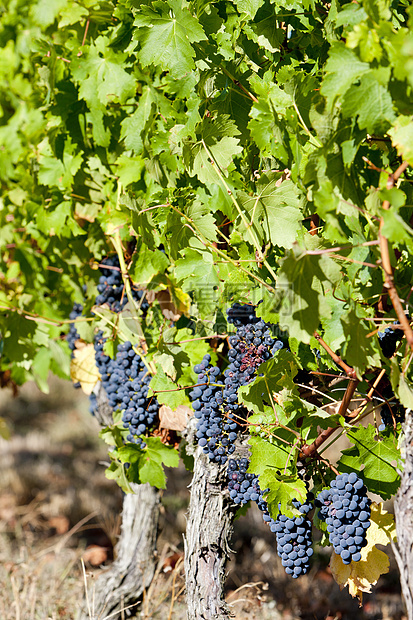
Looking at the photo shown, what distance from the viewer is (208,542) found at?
72.9 inches

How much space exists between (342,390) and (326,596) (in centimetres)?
218

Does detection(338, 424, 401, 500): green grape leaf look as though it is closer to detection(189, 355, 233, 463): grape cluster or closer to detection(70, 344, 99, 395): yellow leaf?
detection(189, 355, 233, 463): grape cluster

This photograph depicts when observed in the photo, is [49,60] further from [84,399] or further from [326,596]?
[84,399]

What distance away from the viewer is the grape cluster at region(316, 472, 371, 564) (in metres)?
1.44

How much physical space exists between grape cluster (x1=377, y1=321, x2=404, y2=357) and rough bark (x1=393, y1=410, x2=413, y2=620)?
18cm

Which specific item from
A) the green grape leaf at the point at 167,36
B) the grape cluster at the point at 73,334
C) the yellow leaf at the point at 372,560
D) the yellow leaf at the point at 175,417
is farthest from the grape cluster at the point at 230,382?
the grape cluster at the point at 73,334

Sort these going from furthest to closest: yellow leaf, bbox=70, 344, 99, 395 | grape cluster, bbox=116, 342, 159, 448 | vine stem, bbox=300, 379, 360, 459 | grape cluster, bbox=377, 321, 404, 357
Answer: yellow leaf, bbox=70, 344, 99, 395, grape cluster, bbox=116, 342, 159, 448, grape cluster, bbox=377, 321, 404, 357, vine stem, bbox=300, 379, 360, 459

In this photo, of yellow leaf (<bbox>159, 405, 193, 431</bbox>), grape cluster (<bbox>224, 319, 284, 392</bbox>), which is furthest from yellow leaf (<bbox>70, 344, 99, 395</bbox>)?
grape cluster (<bbox>224, 319, 284, 392</bbox>)

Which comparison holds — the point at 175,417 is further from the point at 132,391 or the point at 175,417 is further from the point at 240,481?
the point at 240,481

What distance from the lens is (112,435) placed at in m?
2.08

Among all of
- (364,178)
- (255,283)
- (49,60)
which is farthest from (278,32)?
(49,60)

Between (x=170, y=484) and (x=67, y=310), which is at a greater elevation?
(x=67, y=310)

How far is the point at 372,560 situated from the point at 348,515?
0.89 feet

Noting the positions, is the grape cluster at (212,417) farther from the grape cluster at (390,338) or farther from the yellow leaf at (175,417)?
the grape cluster at (390,338)
